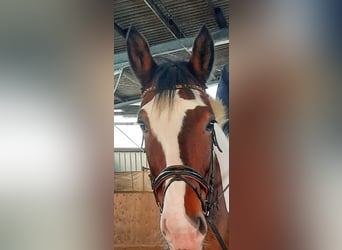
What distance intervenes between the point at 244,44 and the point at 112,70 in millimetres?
555

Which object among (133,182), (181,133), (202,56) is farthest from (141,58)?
(133,182)

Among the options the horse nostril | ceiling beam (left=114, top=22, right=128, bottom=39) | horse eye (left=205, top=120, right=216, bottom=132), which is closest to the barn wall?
the horse nostril

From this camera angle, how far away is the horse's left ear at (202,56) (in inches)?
60.4

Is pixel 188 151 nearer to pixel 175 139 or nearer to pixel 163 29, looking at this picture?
pixel 175 139

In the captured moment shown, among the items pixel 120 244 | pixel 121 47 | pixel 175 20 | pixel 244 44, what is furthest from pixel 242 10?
pixel 120 244

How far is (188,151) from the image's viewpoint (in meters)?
1.53

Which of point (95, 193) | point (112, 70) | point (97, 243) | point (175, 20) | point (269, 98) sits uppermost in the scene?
point (175, 20)

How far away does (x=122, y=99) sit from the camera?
1.56 meters

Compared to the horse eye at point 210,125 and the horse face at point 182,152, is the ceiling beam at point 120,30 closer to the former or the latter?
the horse face at point 182,152

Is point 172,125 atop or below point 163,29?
below

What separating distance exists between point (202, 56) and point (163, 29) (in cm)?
20

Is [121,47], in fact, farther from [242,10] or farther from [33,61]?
[242,10]

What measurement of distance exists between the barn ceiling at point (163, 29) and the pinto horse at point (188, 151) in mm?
33

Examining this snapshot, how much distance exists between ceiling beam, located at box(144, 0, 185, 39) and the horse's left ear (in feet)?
0.26
